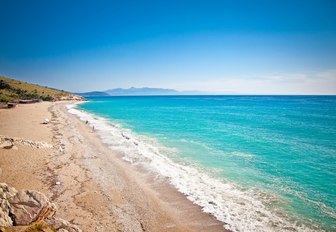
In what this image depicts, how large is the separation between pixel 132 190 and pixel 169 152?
9.40 m

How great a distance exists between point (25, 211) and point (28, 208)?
0.61ft

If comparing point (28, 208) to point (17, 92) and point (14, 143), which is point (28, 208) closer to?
point (14, 143)

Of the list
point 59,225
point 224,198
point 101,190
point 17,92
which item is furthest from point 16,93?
point 224,198

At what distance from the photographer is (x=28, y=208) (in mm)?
7691

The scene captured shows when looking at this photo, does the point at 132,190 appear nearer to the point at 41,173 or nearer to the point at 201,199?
the point at 201,199

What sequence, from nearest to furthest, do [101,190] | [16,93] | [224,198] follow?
[101,190] → [224,198] → [16,93]

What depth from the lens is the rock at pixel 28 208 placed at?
7262 mm

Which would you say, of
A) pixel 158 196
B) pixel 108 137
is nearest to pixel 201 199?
pixel 158 196

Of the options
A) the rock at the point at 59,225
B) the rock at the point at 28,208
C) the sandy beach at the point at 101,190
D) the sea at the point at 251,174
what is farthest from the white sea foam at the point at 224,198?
the rock at the point at 28,208

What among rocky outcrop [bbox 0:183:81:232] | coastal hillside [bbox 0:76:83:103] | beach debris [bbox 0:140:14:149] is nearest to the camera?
rocky outcrop [bbox 0:183:81:232]

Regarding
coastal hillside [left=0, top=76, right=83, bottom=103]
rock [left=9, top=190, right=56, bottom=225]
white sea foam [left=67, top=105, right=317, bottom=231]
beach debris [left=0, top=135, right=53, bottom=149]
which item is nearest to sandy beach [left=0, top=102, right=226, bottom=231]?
beach debris [left=0, top=135, right=53, bottom=149]

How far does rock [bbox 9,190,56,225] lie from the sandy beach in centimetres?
135

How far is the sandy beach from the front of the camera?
945 centimetres

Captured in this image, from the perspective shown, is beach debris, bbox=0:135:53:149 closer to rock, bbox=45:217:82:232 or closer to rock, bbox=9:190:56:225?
rock, bbox=9:190:56:225
